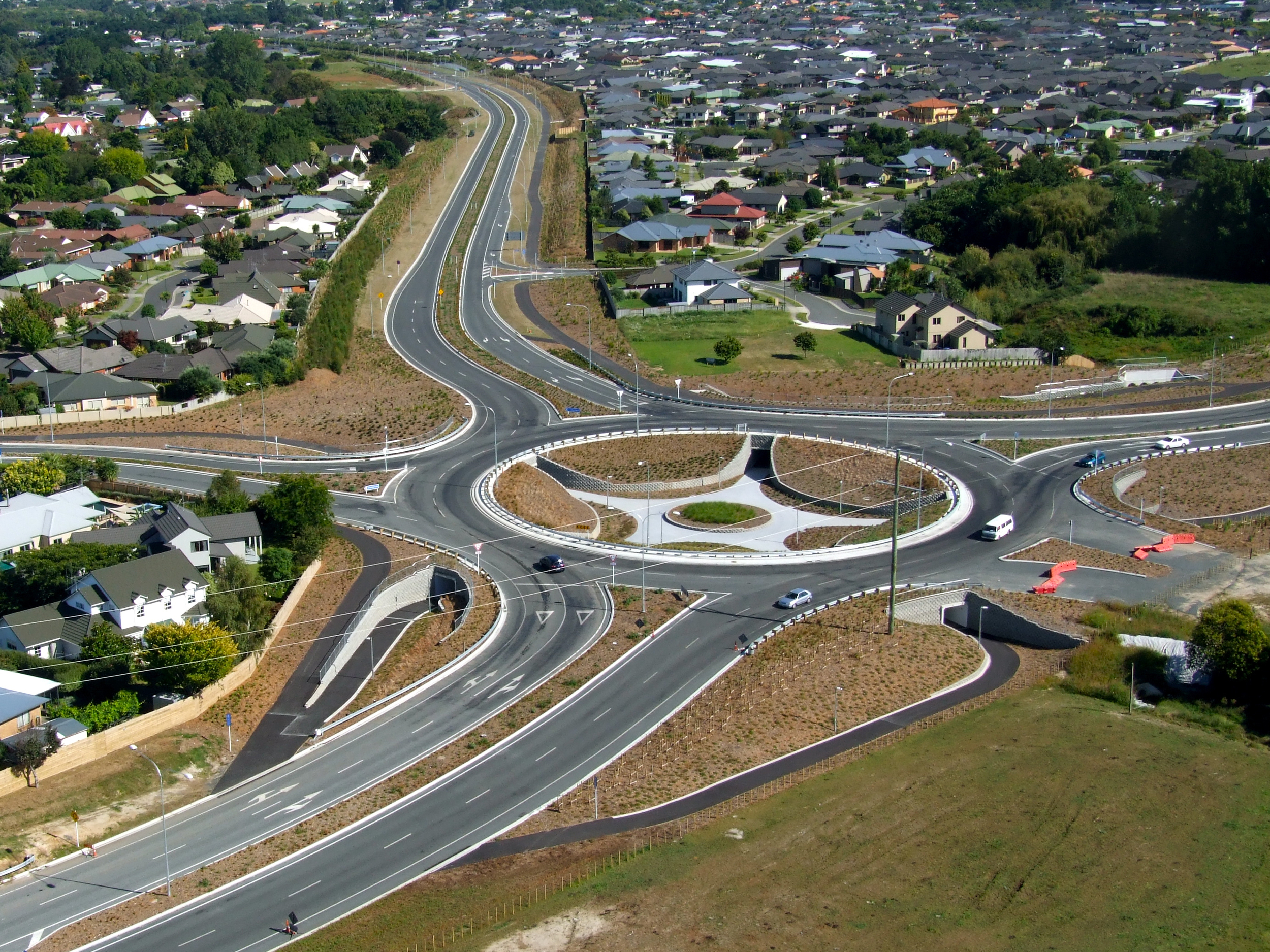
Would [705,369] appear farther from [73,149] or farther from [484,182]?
[73,149]

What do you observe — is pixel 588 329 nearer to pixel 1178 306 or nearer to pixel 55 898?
pixel 1178 306

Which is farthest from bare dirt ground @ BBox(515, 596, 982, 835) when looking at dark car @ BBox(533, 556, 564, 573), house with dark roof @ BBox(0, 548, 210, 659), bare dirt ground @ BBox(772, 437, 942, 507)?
house with dark roof @ BBox(0, 548, 210, 659)

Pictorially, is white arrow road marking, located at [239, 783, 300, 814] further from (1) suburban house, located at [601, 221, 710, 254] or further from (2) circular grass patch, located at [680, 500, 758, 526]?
(1) suburban house, located at [601, 221, 710, 254]

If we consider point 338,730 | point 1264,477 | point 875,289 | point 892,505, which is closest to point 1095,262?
point 875,289

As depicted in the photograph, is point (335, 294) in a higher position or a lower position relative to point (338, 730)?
higher

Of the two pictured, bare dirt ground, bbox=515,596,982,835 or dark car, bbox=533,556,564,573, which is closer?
bare dirt ground, bbox=515,596,982,835

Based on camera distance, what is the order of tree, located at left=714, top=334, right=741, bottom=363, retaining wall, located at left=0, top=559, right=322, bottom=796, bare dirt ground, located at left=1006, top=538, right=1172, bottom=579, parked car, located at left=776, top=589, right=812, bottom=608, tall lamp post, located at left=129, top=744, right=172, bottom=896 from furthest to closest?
tree, located at left=714, top=334, right=741, bottom=363 < bare dirt ground, located at left=1006, top=538, right=1172, bottom=579 < parked car, located at left=776, top=589, right=812, bottom=608 < retaining wall, located at left=0, top=559, right=322, bottom=796 < tall lamp post, located at left=129, top=744, right=172, bottom=896
